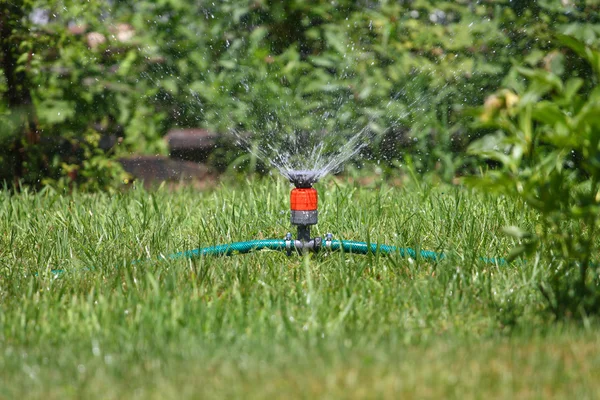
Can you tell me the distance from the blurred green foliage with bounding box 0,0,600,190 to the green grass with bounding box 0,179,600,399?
48.7 inches

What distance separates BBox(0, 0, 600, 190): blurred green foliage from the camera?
479 centimetres

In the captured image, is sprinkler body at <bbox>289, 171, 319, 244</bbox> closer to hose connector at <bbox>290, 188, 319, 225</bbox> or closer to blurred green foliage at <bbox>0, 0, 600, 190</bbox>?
hose connector at <bbox>290, 188, 319, 225</bbox>

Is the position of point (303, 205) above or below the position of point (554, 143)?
below

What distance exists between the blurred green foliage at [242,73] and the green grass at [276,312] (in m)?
1.24

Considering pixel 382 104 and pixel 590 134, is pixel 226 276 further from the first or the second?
pixel 382 104

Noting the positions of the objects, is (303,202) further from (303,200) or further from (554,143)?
(554,143)

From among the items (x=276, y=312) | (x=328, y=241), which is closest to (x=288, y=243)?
(x=328, y=241)

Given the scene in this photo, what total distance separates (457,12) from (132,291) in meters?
3.19

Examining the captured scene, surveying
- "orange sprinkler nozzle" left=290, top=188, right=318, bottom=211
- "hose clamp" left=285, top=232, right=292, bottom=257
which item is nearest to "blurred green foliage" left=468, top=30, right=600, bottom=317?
"orange sprinkler nozzle" left=290, top=188, right=318, bottom=211

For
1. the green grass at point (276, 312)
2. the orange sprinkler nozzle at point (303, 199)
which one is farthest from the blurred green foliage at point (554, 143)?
the orange sprinkler nozzle at point (303, 199)

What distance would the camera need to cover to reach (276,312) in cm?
233

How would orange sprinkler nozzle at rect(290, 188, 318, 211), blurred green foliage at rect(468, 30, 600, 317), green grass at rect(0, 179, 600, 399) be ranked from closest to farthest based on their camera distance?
green grass at rect(0, 179, 600, 399) → blurred green foliage at rect(468, 30, 600, 317) → orange sprinkler nozzle at rect(290, 188, 318, 211)

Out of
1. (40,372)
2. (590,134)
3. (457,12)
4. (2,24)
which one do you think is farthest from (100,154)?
(590,134)

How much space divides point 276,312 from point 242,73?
282 centimetres
